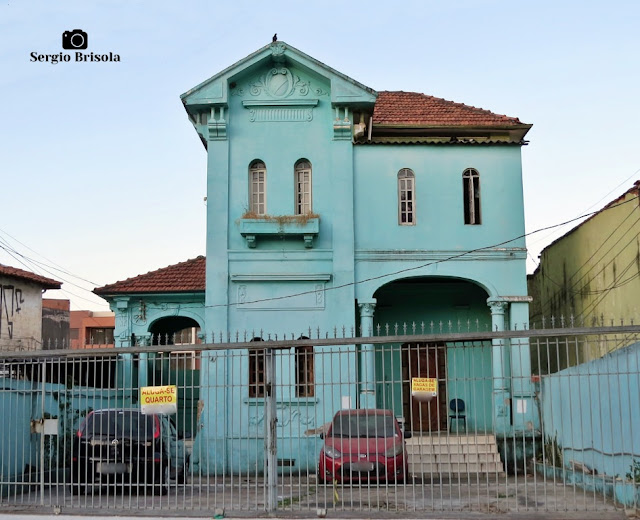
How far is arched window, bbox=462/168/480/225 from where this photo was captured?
70.9ft

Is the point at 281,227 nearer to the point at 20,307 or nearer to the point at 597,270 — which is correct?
the point at 597,270

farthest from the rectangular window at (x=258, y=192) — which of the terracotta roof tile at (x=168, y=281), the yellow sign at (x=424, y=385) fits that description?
the yellow sign at (x=424, y=385)

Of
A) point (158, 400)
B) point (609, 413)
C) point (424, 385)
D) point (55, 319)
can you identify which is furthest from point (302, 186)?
point (55, 319)

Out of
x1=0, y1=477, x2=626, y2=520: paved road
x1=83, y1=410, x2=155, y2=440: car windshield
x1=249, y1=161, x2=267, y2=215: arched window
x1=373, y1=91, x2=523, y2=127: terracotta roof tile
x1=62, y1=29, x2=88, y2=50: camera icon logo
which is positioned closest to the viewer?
x1=0, y1=477, x2=626, y2=520: paved road

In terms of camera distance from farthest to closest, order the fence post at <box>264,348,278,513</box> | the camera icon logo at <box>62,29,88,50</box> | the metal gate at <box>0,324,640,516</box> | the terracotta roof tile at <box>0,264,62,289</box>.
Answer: the terracotta roof tile at <box>0,264,62,289</box>, the camera icon logo at <box>62,29,88,50</box>, the fence post at <box>264,348,278,513</box>, the metal gate at <box>0,324,640,516</box>

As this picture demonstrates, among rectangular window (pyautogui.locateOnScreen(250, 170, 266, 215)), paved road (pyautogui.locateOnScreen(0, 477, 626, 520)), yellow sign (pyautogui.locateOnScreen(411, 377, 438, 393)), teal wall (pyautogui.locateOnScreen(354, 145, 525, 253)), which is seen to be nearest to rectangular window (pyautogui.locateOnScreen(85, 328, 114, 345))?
rectangular window (pyautogui.locateOnScreen(250, 170, 266, 215))

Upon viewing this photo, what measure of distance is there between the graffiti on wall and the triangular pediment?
15.7 m

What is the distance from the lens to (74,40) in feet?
59.5

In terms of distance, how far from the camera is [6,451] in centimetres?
1525

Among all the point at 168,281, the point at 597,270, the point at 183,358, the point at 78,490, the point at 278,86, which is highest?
the point at 278,86

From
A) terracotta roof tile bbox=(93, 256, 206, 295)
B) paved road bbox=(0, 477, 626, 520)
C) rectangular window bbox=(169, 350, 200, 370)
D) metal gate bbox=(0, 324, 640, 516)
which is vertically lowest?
paved road bbox=(0, 477, 626, 520)

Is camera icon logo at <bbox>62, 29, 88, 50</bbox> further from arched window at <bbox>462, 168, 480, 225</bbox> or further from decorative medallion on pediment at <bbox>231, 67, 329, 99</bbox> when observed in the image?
arched window at <bbox>462, 168, 480, 225</bbox>

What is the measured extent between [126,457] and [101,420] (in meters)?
0.87

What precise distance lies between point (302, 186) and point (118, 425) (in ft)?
29.8
